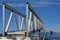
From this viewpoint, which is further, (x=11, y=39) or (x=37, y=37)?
(x=37, y=37)

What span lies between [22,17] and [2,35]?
27.5 metres

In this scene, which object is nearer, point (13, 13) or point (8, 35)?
point (8, 35)

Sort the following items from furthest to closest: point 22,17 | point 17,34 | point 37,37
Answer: point 37,37, point 22,17, point 17,34

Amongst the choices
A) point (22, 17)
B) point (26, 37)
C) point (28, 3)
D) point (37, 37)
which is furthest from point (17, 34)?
point (37, 37)

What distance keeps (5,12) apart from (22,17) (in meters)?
27.0

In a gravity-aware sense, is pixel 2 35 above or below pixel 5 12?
below

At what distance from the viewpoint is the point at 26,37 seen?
5181cm

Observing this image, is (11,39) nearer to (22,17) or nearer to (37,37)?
(22,17)

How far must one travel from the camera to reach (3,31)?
4953cm

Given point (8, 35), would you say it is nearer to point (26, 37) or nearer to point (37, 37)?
point (26, 37)

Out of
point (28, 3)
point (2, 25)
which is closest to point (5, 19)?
point (2, 25)

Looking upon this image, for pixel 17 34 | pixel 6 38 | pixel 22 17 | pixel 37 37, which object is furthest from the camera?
pixel 37 37

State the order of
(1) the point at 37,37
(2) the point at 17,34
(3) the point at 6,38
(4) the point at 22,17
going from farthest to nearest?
1. (1) the point at 37,37
2. (4) the point at 22,17
3. (2) the point at 17,34
4. (3) the point at 6,38

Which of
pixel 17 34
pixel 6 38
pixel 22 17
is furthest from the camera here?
pixel 22 17
